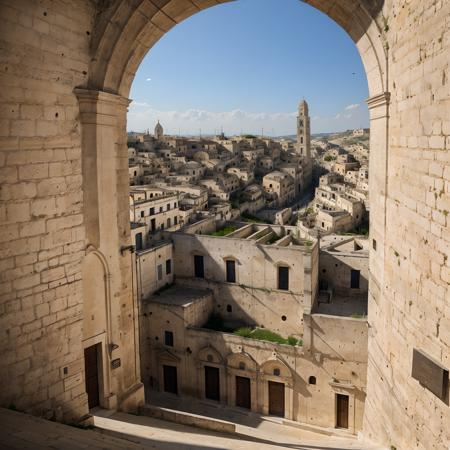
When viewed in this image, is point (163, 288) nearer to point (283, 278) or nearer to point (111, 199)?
point (283, 278)

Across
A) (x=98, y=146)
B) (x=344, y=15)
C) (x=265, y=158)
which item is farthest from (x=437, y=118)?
(x=265, y=158)

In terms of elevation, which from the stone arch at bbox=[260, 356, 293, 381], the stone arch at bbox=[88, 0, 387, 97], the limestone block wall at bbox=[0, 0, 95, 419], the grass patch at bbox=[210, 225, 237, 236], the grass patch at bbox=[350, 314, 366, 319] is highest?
the stone arch at bbox=[88, 0, 387, 97]

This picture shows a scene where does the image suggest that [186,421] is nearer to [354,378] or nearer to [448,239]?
[448,239]

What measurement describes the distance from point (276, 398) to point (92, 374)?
1286 centimetres

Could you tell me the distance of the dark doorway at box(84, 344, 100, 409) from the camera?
6.63 m

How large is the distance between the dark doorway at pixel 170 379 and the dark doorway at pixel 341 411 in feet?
23.2

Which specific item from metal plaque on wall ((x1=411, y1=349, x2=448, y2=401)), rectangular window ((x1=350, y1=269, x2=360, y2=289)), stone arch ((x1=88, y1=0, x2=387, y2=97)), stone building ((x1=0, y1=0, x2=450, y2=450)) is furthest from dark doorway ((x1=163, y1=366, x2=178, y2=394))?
metal plaque on wall ((x1=411, y1=349, x2=448, y2=401))

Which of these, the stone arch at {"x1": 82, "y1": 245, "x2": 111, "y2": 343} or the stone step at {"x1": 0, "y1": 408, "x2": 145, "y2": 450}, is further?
the stone arch at {"x1": 82, "y1": 245, "x2": 111, "y2": 343}

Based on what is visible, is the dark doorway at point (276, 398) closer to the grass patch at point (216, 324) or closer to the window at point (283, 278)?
the grass patch at point (216, 324)

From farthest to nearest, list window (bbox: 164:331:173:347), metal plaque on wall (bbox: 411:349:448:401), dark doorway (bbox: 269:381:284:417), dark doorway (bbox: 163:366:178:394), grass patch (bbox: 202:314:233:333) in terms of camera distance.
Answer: grass patch (bbox: 202:314:233:333) → dark doorway (bbox: 163:366:178:394) → window (bbox: 164:331:173:347) → dark doorway (bbox: 269:381:284:417) → metal plaque on wall (bbox: 411:349:448:401)

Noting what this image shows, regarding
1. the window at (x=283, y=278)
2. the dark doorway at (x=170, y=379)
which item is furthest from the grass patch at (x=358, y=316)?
the dark doorway at (x=170, y=379)

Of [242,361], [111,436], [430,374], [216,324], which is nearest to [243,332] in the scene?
[242,361]

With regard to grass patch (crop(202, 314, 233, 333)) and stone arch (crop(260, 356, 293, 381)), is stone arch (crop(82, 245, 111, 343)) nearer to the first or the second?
stone arch (crop(260, 356, 293, 381))

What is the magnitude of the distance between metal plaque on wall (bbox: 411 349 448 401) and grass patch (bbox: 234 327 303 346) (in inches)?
522
